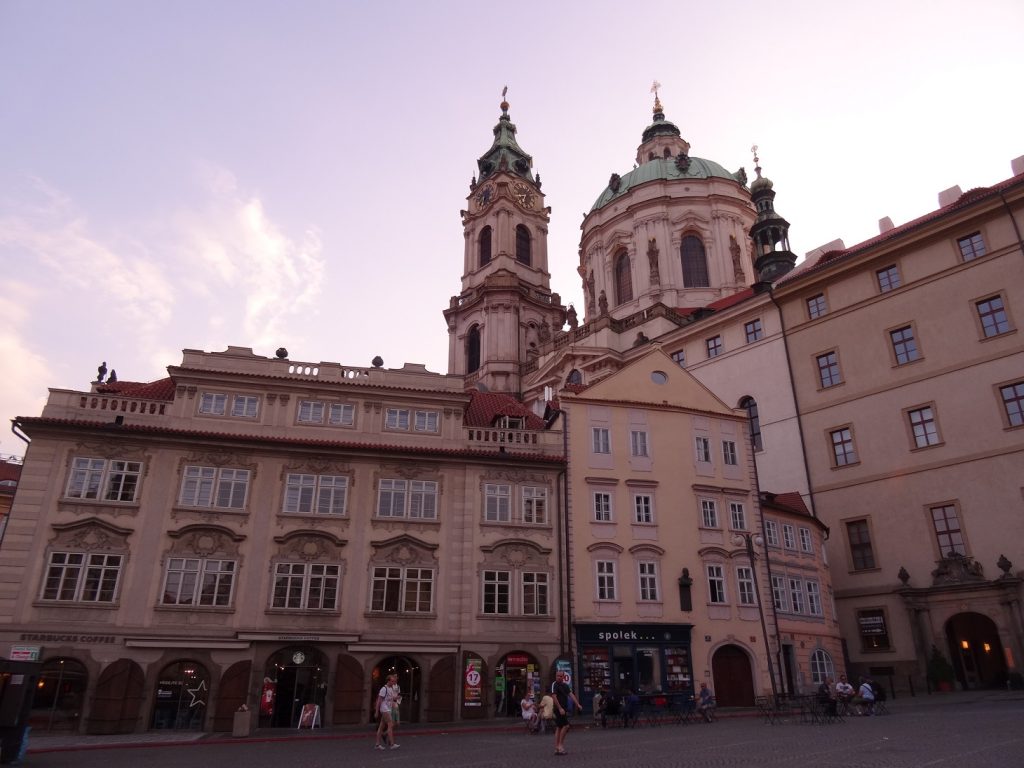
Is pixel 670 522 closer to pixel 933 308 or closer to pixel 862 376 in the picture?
pixel 862 376

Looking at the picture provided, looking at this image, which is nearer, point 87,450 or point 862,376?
point 87,450

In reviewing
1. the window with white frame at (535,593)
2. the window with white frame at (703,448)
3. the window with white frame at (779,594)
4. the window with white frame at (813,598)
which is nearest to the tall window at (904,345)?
the window with white frame at (813,598)

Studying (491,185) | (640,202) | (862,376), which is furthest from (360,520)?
(491,185)

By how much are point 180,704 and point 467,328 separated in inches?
2045

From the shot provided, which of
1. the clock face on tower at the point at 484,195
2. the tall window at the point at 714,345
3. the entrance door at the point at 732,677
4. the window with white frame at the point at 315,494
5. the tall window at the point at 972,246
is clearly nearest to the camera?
the window with white frame at the point at 315,494

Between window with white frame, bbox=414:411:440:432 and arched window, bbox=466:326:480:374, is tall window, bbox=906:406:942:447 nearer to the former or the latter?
window with white frame, bbox=414:411:440:432

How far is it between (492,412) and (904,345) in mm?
23094

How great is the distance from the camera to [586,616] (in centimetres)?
3025

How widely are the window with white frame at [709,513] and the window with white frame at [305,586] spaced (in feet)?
51.6

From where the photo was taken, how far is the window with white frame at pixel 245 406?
31.0 m

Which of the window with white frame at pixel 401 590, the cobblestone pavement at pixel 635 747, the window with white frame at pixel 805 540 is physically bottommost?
the cobblestone pavement at pixel 635 747

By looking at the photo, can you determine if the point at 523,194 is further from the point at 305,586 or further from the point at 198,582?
the point at 198,582

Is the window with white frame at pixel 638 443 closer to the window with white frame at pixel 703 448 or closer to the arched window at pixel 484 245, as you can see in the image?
the window with white frame at pixel 703 448

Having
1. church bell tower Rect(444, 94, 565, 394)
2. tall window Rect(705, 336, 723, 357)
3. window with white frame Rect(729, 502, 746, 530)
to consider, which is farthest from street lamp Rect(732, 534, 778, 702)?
church bell tower Rect(444, 94, 565, 394)
